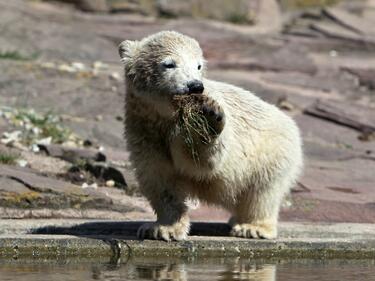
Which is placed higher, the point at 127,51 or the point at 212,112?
the point at 127,51

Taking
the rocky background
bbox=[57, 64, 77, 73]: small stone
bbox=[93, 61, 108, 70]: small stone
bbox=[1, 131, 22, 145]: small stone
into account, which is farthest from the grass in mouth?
bbox=[93, 61, 108, 70]: small stone

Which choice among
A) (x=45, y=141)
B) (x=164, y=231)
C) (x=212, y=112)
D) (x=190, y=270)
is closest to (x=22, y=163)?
(x=45, y=141)

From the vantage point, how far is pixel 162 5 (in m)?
16.0

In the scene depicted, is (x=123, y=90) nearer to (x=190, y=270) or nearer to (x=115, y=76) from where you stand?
(x=115, y=76)

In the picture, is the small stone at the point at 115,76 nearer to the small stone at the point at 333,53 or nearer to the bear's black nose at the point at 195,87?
the small stone at the point at 333,53

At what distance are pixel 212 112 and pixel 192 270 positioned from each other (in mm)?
855

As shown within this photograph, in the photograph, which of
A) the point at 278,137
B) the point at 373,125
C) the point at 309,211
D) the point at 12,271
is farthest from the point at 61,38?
the point at 12,271

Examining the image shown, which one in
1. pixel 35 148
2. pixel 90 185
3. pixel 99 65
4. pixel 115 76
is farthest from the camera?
pixel 99 65

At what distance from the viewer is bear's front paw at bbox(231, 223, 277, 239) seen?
256 inches

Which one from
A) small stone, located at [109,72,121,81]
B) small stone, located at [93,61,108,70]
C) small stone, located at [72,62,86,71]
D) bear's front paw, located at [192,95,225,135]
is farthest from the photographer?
small stone, located at [93,61,108,70]

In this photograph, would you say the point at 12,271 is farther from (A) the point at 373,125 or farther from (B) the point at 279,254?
(A) the point at 373,125

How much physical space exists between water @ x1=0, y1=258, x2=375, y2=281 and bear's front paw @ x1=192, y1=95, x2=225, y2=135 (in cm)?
75

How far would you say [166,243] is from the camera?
6078 mm

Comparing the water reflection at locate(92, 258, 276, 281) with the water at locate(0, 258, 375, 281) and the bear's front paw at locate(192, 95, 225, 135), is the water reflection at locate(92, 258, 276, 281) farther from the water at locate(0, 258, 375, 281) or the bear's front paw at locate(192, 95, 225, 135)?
the bear's front paw at locate(192, 95, 225, 135)
